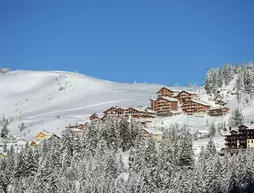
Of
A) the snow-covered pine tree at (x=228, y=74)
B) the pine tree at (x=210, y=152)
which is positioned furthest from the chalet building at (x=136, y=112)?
the pine tree at (x=210, y=152)

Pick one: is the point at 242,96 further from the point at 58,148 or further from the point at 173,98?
the point at 58,148

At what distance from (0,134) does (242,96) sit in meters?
76.4

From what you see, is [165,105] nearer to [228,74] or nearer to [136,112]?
[136,112]

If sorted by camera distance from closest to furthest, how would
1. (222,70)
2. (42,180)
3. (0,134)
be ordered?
(42,180) < (0,134) < (222,70)

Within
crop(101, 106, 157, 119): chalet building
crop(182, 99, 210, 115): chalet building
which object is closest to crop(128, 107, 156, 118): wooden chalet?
crop(101, 106, 157, 119): chalet building

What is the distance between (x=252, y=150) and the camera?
98.9 metres

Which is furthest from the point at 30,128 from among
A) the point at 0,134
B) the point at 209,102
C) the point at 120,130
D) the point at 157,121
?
the point at 120,130

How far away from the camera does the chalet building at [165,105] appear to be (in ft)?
581

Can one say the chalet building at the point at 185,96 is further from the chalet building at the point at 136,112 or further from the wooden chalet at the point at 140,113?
the wooden chalet at the point at 140,113

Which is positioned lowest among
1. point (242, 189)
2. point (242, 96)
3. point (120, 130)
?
point (242, 189)

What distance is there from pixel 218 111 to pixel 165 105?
21295mm

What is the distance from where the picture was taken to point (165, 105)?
7008 inches

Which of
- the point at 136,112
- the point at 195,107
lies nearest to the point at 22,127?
the point at 136,112

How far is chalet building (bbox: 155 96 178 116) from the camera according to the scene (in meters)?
177
